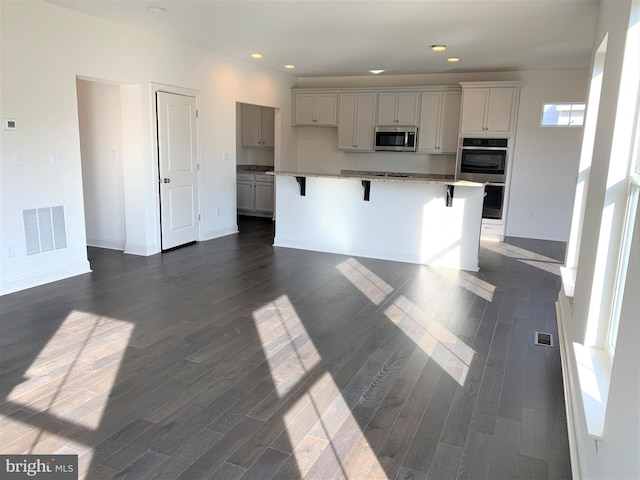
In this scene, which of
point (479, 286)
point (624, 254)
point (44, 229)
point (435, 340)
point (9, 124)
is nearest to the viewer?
point (624, 254)

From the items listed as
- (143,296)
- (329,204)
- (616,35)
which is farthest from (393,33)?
(143,296)

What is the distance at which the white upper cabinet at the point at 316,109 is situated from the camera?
863 centimetres

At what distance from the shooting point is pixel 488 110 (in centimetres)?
737

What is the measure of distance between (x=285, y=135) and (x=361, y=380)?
21.6ft

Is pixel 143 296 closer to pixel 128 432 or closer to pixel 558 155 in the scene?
pixel 128 432

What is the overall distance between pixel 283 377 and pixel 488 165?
18.9ft

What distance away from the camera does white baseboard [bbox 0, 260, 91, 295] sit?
173 inches

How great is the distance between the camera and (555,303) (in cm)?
449

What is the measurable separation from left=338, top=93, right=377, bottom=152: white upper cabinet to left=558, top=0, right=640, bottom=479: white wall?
16.8 ft

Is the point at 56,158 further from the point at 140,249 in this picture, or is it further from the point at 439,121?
the point at 439,121

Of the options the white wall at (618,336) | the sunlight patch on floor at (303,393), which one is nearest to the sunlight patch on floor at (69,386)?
the sunlight patch on floor at (303,393)

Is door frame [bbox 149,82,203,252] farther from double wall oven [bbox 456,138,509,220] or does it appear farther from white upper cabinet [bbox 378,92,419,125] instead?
double wall oven [bbox 456,138,509,220]

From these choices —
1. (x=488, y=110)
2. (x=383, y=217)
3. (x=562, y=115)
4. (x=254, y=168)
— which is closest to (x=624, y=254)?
(x=383, y=217)

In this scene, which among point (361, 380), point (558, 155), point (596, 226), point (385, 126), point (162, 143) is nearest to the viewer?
point (596, 226)
